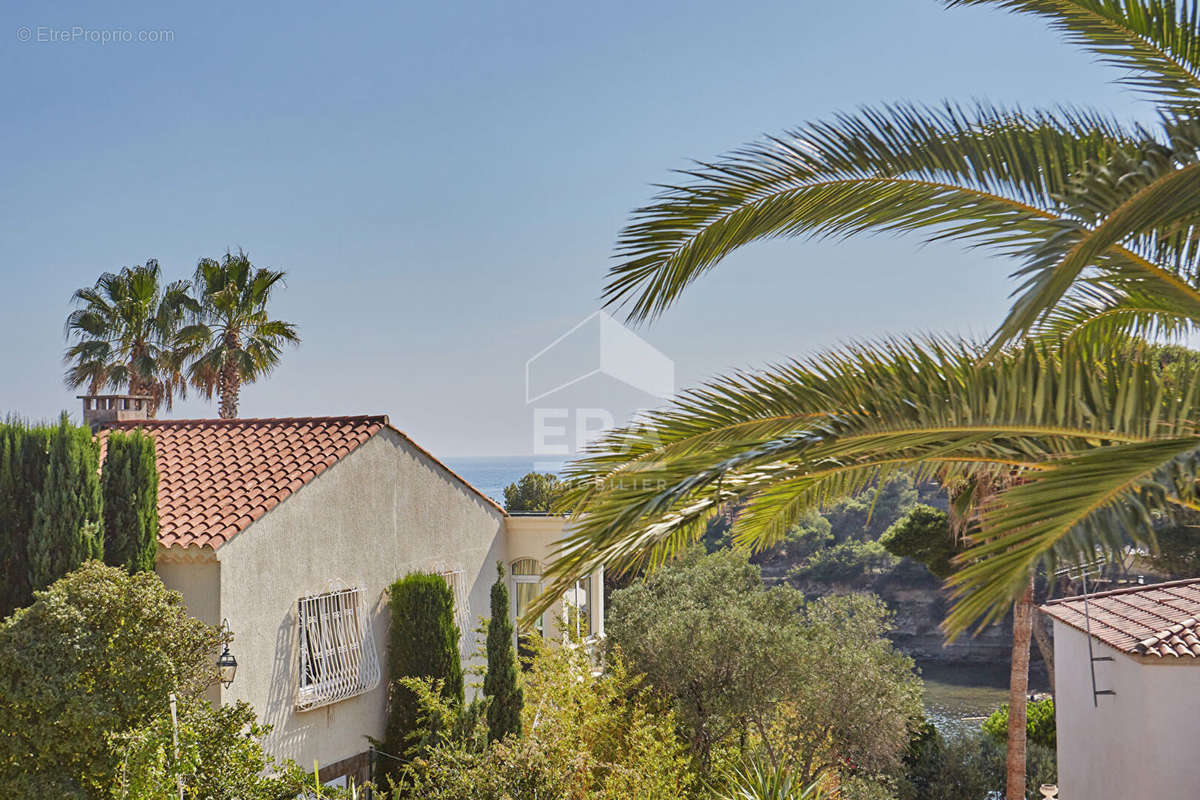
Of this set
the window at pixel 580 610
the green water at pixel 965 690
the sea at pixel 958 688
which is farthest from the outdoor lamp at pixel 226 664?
the green water at pixel 965 690

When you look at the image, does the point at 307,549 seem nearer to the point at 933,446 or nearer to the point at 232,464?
the point at 232,464

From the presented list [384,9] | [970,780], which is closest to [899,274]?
[384,9]

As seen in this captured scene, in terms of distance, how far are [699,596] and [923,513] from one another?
315 inches

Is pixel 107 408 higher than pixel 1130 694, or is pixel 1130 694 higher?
pixel 107 408

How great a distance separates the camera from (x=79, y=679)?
9406 mm

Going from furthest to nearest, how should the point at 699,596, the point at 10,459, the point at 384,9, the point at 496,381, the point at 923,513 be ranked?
the point at 496,381 < the point at 923,513 < the point at 699,596 < the point at 384,9 < the point at 10,459

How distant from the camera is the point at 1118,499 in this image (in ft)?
11.4

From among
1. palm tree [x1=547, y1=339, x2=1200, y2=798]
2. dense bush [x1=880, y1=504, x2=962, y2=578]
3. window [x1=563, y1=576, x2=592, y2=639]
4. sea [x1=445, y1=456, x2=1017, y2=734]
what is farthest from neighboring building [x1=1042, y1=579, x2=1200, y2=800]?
sea [x1=445, y1=456, x2=1017, y2=734]

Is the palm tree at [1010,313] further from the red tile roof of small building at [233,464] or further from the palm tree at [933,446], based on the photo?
the red tile roof of small building at [233,464]

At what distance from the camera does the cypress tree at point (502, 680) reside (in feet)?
49.5

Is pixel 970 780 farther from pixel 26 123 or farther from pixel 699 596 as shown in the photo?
pixel 26 123

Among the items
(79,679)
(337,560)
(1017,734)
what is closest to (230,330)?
(337,560)

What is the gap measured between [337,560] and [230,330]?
13.2 meters

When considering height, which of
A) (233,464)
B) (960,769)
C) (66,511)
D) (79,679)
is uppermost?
(233,464)
